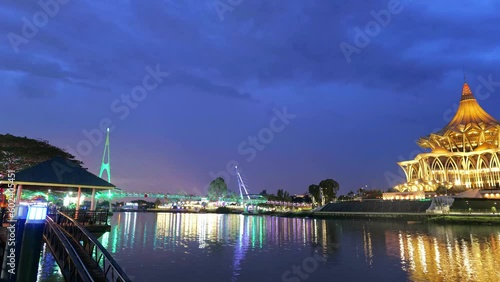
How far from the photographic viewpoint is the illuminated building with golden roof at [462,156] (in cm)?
9456

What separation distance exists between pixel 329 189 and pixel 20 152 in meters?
94.2

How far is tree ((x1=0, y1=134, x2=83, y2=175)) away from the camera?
38.2 metres

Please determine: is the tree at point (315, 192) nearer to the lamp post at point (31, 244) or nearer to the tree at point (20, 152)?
the tree at point (20, 152)

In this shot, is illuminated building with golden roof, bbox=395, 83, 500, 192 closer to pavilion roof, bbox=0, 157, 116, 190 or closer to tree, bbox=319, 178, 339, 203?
tree, bbox=319, 178, 339, 203

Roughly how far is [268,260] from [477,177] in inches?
3941

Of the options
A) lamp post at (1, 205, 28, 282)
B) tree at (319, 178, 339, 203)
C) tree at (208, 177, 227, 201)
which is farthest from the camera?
tree at (208, 177, 227, 201)

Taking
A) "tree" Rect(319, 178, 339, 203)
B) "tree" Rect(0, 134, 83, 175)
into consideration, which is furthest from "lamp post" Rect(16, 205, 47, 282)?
"tree" Rect(319, 178, 339, 203)

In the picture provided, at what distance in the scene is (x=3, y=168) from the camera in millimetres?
38750

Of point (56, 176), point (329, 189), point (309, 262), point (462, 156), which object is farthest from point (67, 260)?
A: point (462, 156)

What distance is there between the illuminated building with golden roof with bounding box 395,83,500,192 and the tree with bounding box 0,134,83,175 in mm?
96404

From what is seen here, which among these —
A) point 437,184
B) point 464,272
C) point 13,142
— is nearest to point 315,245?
point 464,272

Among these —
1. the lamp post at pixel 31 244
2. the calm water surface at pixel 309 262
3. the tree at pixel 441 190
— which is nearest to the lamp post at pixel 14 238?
the lamp post at pixel 31 244

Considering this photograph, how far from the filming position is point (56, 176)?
2586 cm

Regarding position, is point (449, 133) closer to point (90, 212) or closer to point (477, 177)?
point (477, 177)
